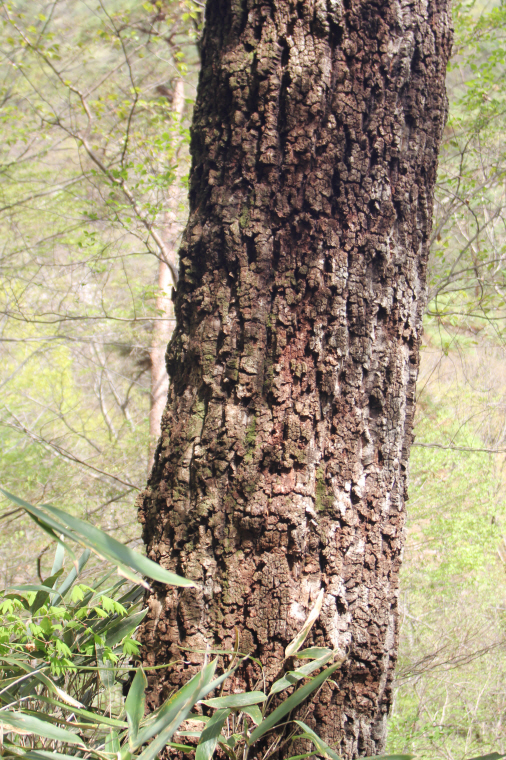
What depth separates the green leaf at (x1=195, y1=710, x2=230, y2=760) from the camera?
62 cm

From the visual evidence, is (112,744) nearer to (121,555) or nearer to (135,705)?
(135,705)

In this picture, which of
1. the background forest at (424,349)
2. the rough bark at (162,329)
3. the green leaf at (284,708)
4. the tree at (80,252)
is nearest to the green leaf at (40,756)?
the green leaf at (284,708)

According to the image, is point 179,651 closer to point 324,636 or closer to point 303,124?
point 324,636

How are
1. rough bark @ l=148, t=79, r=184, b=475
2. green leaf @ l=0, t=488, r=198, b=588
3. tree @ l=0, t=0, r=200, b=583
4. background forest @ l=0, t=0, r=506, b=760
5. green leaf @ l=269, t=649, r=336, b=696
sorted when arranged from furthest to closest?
rough bark @ l=148, t=79, r=184, b=475, tree @ l=0, t=0, r=200, b=583, background forest @ l=0, t=0, r=506, b=760, green leaf @ l=269, t=649, r=336, b=696, green leaf @ l=0, t=488, r=198, b=588

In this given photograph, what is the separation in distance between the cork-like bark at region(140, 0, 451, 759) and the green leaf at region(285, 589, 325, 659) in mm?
17

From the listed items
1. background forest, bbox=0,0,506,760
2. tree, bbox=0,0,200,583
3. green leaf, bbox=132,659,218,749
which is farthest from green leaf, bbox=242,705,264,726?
tree, bbox=0,0,200,583

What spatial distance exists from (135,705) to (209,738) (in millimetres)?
105

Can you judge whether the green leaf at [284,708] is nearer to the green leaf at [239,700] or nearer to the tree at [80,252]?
the green leaf at [239,700]

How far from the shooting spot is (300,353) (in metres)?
0.81

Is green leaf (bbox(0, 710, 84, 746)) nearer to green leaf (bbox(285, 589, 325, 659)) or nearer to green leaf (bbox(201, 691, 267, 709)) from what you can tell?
green leaf (bbox(201, 691, 267, 709))

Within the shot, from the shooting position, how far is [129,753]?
579 mm

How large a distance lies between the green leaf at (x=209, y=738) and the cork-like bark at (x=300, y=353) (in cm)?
12

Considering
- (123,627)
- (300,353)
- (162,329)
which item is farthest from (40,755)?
(162,329)

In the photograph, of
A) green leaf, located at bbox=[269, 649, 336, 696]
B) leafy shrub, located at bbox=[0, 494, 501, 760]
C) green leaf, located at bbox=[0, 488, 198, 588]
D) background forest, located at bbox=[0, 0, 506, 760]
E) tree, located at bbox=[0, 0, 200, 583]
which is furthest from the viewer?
tree, located at bbox=[0, 0, 200, 583]
